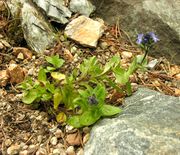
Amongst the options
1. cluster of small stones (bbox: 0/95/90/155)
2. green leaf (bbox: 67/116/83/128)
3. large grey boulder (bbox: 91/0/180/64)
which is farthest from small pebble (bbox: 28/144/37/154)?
large grey boulder (bbox: 91/0/180/64)

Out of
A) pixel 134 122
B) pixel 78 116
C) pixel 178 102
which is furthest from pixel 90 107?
pixel 178 102

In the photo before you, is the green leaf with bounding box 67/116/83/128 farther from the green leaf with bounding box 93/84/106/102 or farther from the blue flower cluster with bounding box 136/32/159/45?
the blue flower cluster with bounding box 136/32/159/45

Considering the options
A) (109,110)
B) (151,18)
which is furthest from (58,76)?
(151,18)

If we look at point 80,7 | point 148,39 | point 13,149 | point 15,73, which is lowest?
point 13,149

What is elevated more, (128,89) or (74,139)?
(128,89)

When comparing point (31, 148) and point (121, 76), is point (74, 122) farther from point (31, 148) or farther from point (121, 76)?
point (121, 76)

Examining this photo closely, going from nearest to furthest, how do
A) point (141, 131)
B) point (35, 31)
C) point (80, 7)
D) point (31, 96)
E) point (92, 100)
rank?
point (141, 131) → point (92, 100) → point (31, 96) → point (35, 31) → point (80, 7)
